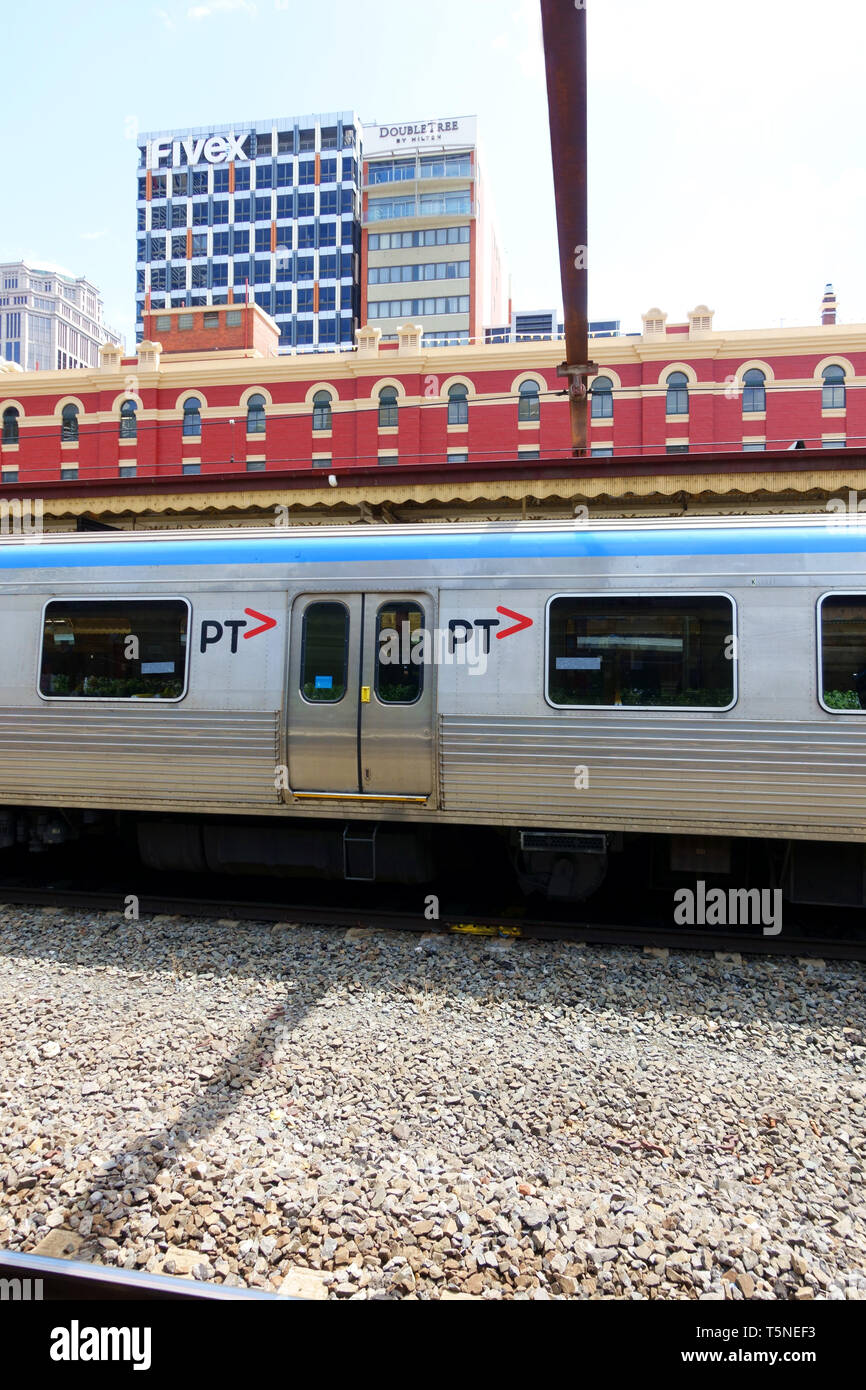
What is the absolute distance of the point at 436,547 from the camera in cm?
688

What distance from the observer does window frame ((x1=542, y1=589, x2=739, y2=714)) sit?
20.4 feet

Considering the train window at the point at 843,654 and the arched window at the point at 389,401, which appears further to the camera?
the arched window at the point at 389,401

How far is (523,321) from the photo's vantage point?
3957 inches

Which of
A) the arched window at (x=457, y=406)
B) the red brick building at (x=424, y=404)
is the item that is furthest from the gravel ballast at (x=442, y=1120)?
the arched window at (x=457, y=406)

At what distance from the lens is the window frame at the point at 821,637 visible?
239 inches

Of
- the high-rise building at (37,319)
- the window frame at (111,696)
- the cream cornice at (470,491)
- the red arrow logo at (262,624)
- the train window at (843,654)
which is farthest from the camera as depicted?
the high-rise building at (37,319)

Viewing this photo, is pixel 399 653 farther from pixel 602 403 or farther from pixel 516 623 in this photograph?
pixel 602 403

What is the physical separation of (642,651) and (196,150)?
128 meters

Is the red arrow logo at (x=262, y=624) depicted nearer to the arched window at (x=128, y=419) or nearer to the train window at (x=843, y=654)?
the train window at (x=843, y=654)

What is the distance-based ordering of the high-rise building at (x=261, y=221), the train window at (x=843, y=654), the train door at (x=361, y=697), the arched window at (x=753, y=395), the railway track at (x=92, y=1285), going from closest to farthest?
1. the railway track at (x=92, y=1285)
2. the train window at (x=843, y=654)
3. the train door at (x=361, y=697)
4. the arched window at (x=753, y=395)
5. the high-rise building at (x=261, y=221)

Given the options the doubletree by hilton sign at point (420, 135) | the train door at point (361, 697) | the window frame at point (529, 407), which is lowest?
the train door at point (361, 697)

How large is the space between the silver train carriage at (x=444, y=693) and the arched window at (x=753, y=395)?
117 feet

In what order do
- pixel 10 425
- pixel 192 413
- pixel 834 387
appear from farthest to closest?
pixel 10 425
pixel 192 413
pixel 834 387

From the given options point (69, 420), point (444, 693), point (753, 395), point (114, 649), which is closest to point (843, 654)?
point (444, 693)
